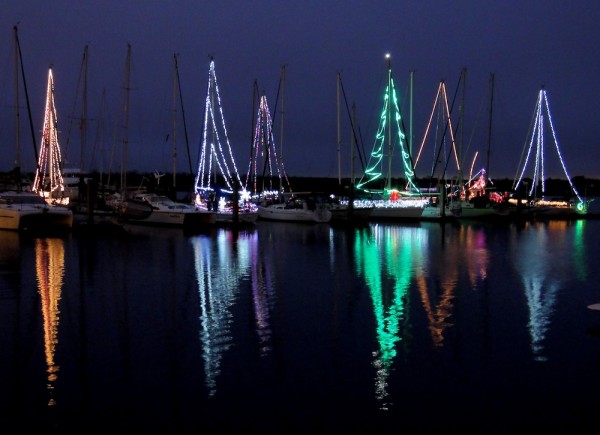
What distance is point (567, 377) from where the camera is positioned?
33.7ft

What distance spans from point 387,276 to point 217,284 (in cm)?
509

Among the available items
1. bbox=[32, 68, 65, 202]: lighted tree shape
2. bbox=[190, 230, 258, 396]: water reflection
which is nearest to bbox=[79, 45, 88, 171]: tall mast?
bbox=[32, 68, 65, 202]: lighted tree shape

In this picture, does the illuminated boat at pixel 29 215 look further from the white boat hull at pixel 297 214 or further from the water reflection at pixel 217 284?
the white boat hull at pixel 297 214

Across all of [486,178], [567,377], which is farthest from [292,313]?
[486,178]

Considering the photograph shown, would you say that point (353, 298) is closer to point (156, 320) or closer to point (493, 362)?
point (156, 320)

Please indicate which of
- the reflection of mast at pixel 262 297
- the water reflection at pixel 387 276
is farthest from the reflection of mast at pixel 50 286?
the water reflection at pixel 387 276

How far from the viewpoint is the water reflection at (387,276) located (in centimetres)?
1143

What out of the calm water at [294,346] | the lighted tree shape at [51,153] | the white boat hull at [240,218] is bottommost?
the calm water at [294,346]

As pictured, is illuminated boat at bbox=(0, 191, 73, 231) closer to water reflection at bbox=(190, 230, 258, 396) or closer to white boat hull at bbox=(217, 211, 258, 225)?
water reflection at bbox=(190, 230, 258, 396)

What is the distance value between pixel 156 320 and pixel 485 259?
15122 millimetres

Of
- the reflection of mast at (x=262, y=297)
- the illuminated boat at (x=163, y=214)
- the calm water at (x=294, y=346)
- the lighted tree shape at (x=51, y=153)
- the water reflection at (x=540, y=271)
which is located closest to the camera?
the calm water at (x=294, y=346)

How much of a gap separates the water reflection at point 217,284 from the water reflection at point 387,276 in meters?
2.35

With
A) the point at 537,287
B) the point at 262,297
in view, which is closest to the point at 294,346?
the point at 262,297

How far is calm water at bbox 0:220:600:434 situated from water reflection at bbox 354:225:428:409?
7 cm
